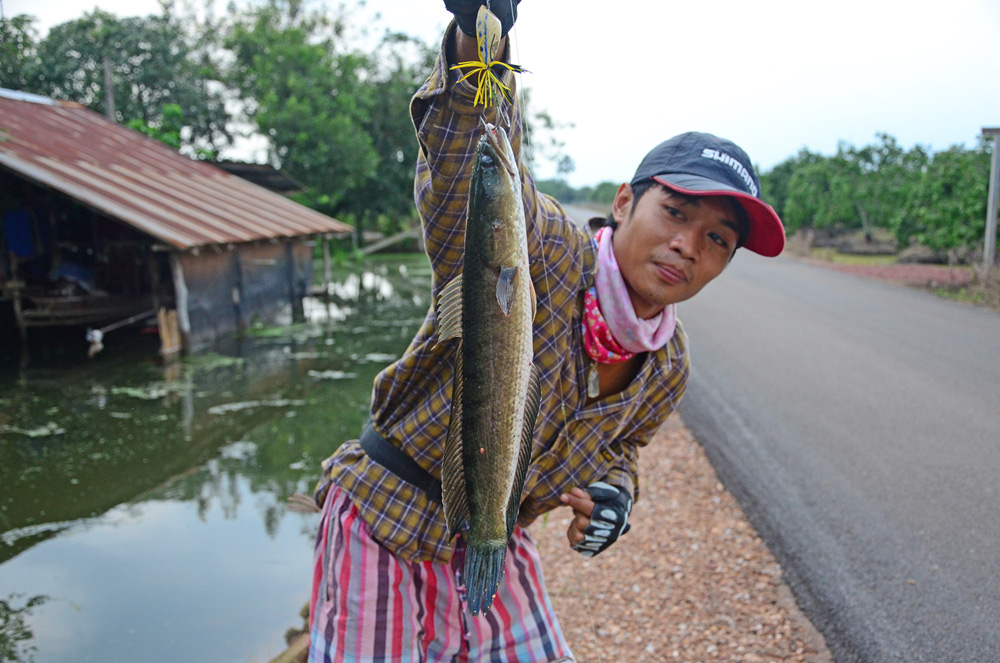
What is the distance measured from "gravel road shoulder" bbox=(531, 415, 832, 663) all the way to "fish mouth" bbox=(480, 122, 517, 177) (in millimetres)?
2656

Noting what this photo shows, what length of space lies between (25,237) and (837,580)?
15020 millimetres

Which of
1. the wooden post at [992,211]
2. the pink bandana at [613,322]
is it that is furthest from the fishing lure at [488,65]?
the wooden post at [992,211]

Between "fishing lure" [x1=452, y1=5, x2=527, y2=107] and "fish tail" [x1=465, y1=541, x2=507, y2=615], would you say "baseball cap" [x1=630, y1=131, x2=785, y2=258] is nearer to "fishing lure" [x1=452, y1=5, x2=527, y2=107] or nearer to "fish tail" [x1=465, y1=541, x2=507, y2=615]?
"fishing lure" [x1=452, y1=5, x2=527, y2=107]

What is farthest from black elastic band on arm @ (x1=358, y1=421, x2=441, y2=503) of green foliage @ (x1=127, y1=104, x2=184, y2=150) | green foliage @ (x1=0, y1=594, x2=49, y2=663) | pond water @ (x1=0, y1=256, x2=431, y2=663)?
green foliage @ (x1=127, y1=104, x2=184, y2=150)

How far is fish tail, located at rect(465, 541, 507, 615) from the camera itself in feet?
5.81

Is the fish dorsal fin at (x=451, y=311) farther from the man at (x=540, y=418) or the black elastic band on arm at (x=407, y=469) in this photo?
the black elastic band on arm at (x=407, y=469)

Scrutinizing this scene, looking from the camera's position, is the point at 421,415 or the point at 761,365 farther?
the point at 761,365

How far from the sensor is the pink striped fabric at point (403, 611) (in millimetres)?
2133

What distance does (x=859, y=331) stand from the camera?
38.4ft

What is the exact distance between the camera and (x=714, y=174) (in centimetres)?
217

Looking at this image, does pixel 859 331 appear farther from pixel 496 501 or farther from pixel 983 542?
pixel 496 501

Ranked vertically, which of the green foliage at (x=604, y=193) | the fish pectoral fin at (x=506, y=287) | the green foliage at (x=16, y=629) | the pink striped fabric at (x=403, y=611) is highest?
the green foliage at (x=604, y=193)

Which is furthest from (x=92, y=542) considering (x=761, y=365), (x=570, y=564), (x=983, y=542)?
(x=761, y=365)

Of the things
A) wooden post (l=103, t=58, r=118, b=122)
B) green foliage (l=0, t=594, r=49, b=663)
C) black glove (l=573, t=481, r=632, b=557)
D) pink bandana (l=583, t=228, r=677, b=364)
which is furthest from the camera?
wooden post (l=103, t=58, r=118, b=122)
